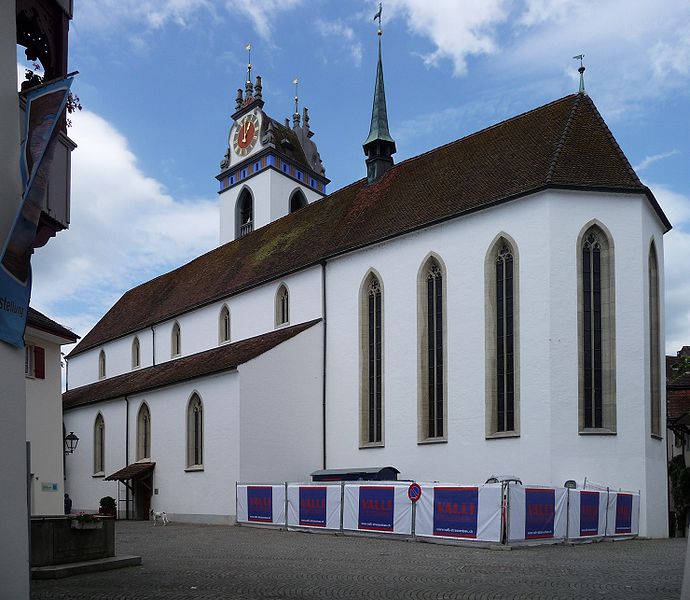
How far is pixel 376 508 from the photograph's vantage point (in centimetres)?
2177

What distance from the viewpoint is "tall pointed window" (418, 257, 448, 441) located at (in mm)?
27000

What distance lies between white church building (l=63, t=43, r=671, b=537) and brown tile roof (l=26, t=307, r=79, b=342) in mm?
8640

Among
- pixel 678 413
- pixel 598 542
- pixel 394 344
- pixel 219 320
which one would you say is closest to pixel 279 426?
pixel 394 344

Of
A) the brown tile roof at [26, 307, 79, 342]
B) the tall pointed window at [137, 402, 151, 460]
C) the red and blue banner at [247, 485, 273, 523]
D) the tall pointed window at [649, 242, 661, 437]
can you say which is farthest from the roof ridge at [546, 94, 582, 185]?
the tall pointed window at [137, 402, 151, 460]

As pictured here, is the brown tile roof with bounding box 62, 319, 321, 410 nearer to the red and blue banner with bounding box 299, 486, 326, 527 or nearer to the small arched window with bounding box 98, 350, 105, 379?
the small arched window with bounding box 98, 350, 105, 379

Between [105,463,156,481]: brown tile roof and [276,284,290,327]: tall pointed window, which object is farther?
[105,463,156,481]: brown tile roof

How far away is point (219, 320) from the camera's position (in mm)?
37969

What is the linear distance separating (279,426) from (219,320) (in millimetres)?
9512

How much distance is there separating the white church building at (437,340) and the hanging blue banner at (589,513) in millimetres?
2261

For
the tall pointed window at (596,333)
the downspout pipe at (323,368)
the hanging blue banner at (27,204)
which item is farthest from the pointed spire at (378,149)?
the hanging blue banner at (27,204)

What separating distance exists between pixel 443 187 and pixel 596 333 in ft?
25.0

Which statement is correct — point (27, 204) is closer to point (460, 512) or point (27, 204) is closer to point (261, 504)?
point (460, 512)

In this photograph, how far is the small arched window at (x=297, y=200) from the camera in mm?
49312

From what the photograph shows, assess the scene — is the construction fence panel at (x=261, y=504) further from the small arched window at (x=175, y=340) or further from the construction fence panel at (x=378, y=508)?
the small arched window at (x=175, y=340)
